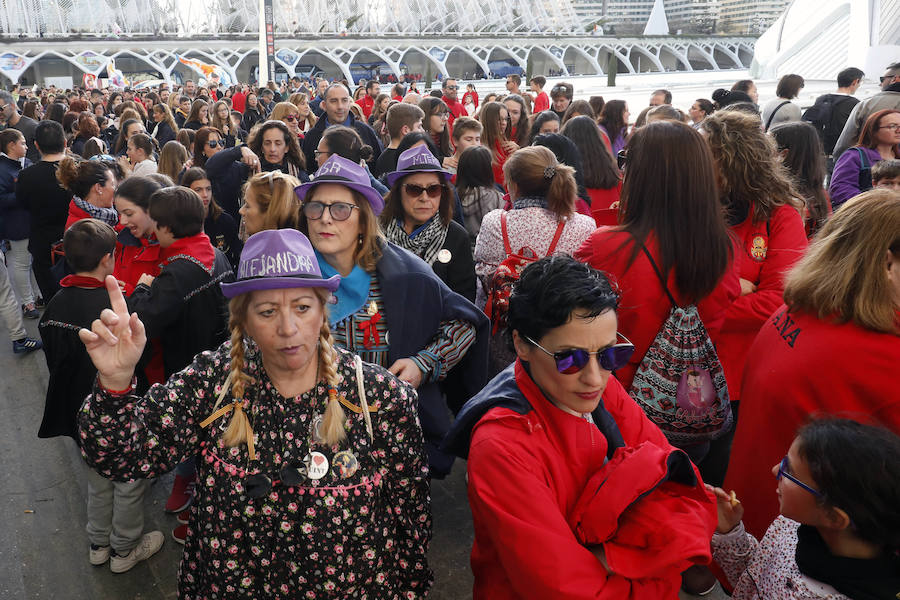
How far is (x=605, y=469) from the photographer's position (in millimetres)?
1564

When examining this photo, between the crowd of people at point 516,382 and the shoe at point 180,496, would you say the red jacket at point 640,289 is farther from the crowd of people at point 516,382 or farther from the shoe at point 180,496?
the shoe at point 180,496

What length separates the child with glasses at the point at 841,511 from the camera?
1.36m

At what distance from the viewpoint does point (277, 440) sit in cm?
185

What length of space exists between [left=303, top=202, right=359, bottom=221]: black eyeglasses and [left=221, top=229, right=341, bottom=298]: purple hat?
704mm

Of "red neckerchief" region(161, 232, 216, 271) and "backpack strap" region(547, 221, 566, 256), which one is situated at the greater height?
"backpack strap" region(547, 221, 566, 256)

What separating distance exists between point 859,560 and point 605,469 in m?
0.58

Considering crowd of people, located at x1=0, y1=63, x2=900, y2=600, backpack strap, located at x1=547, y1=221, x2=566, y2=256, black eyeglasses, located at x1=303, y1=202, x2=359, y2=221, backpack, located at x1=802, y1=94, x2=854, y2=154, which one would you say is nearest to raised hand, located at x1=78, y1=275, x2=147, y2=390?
crowd of people, located at x1=0, y1=63, x2=900, y2=600

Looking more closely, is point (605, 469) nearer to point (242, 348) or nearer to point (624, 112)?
point (242, 348)

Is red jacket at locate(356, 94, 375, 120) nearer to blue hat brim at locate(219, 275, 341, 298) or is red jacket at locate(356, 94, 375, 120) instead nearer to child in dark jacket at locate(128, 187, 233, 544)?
child in dark jacket at locate(128, 187, 233, 544)

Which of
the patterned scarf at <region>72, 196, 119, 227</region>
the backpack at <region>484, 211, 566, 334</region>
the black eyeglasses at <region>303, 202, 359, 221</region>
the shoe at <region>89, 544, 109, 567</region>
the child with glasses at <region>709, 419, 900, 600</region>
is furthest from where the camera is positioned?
the patterned scarf at <region>72, 196, 119, 227</region>

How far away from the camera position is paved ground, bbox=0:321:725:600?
9.75 feet

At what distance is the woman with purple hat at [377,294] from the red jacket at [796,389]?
3.83 feet

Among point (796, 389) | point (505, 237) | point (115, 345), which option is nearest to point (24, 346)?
point (505, 237)

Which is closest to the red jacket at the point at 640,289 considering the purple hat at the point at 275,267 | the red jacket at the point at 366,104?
the purple hat at the point at 275,267
